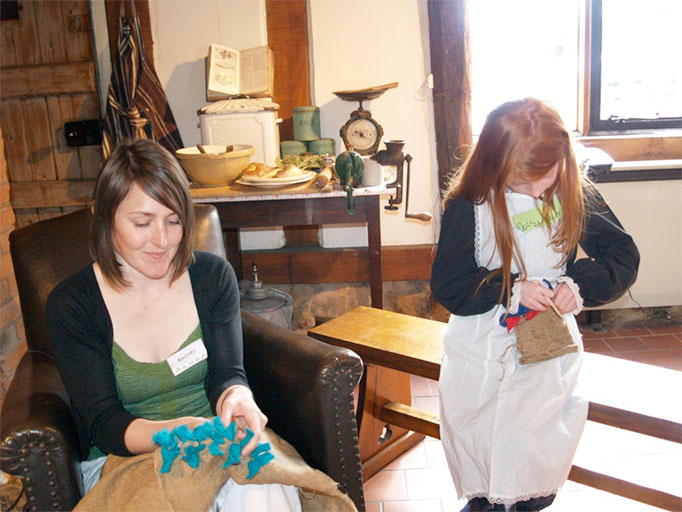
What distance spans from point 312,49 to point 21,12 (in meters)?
1.46

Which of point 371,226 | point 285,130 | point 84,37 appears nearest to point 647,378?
point 371,226

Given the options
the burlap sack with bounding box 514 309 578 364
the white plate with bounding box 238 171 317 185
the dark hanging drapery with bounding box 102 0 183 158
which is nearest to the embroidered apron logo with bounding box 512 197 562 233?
the burlap sack with bounding box 514 309 578 364

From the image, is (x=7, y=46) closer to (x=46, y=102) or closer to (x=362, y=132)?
(x=46, y=102)

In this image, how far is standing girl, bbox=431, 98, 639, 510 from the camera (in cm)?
154

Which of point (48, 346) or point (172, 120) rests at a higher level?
point (172, 120)

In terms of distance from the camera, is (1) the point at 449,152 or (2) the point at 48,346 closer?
(2) the point at 48,346

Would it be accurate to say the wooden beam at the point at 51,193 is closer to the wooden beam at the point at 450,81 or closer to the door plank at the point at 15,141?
the door plank at the point at 15,141

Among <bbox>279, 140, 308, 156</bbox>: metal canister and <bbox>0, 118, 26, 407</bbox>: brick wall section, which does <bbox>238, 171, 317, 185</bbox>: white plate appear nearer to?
<bbox>279, 140, 308, 156</bbox>: metal canister

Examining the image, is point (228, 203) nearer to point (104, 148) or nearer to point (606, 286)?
point (104, 148)

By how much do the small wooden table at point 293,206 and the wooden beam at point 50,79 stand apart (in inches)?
42.5

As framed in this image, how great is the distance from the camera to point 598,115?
11.5 ft

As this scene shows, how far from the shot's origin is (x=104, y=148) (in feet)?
10.6

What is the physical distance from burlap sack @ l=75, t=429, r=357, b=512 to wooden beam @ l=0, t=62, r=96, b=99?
248 cm

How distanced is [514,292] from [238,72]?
7.11 ft
